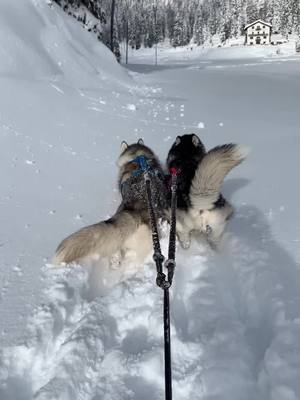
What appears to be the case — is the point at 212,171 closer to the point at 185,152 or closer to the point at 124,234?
the point at 124,234

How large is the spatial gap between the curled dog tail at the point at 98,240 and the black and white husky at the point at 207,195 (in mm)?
544

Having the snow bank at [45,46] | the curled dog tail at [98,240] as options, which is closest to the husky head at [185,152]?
the curled dog tail at [98,240]

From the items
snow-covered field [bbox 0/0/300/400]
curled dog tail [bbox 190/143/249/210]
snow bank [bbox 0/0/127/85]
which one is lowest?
snow-covered field [bbox 0/0/300/400]

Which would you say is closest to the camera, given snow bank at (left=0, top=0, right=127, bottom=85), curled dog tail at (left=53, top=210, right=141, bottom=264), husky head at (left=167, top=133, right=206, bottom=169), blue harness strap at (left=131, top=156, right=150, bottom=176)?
curled dog tail at (left=53, top=210, right=141, bottom=264)

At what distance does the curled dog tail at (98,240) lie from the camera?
2.93 meters

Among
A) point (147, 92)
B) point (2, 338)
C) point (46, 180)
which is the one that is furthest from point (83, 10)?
point (2, 338)

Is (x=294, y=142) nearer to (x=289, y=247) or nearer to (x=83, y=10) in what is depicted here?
(x=289, y=247)

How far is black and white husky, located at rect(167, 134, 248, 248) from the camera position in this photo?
10.6 feet

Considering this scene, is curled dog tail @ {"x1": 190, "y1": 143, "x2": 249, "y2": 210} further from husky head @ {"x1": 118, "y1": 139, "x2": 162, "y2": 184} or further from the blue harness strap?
husky head @ {"x1": 118, "y1": 139, "x2": 162, "y2": 184}

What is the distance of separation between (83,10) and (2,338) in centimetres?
1605

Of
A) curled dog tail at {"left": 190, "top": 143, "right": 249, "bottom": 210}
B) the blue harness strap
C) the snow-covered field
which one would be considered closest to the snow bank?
the snow-covered field

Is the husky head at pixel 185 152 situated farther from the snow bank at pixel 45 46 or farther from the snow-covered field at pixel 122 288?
the snow bank at pixel 45 46

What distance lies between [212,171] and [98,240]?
3.35ft

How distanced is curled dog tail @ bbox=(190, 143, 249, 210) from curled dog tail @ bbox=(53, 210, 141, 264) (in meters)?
0.57
